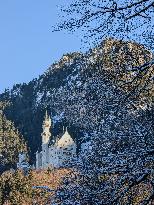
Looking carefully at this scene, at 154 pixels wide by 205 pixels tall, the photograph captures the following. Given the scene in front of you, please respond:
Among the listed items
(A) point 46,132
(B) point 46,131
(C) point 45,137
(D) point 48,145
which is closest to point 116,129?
(D) point 48,145

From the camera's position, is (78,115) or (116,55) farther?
(78,115)

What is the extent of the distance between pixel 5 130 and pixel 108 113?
16522 centimetres

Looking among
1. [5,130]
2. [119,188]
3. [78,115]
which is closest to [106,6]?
[119,188]

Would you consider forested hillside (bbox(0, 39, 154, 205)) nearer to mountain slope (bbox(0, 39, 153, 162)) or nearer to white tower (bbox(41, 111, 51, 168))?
mountain slope (bbox(0, 39, 153, 162))

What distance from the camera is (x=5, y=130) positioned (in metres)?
172

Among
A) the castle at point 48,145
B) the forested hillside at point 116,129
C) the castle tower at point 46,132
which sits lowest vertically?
the forested hillside at point 116,129

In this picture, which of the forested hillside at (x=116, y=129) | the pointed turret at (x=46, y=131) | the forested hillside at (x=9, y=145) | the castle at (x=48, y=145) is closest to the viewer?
the forested hillside at (x=116, y=129)

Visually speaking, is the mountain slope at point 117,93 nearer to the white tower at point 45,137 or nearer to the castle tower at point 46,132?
the white tower at point 45,137

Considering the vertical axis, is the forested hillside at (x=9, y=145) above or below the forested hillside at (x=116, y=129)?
above

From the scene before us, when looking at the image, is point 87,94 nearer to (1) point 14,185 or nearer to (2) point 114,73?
(2) point 114,73

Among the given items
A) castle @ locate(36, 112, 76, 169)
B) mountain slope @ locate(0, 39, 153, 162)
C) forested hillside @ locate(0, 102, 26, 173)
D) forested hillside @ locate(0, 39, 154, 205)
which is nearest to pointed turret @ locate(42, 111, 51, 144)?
castle @ locate(36, 112, 76, 169)

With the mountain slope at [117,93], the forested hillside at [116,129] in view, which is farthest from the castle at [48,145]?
the forested hillside at [116,129]

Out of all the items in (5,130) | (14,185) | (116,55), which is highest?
(5,130)

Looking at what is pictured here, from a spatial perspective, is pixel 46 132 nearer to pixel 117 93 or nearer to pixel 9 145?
pixel 9 145
